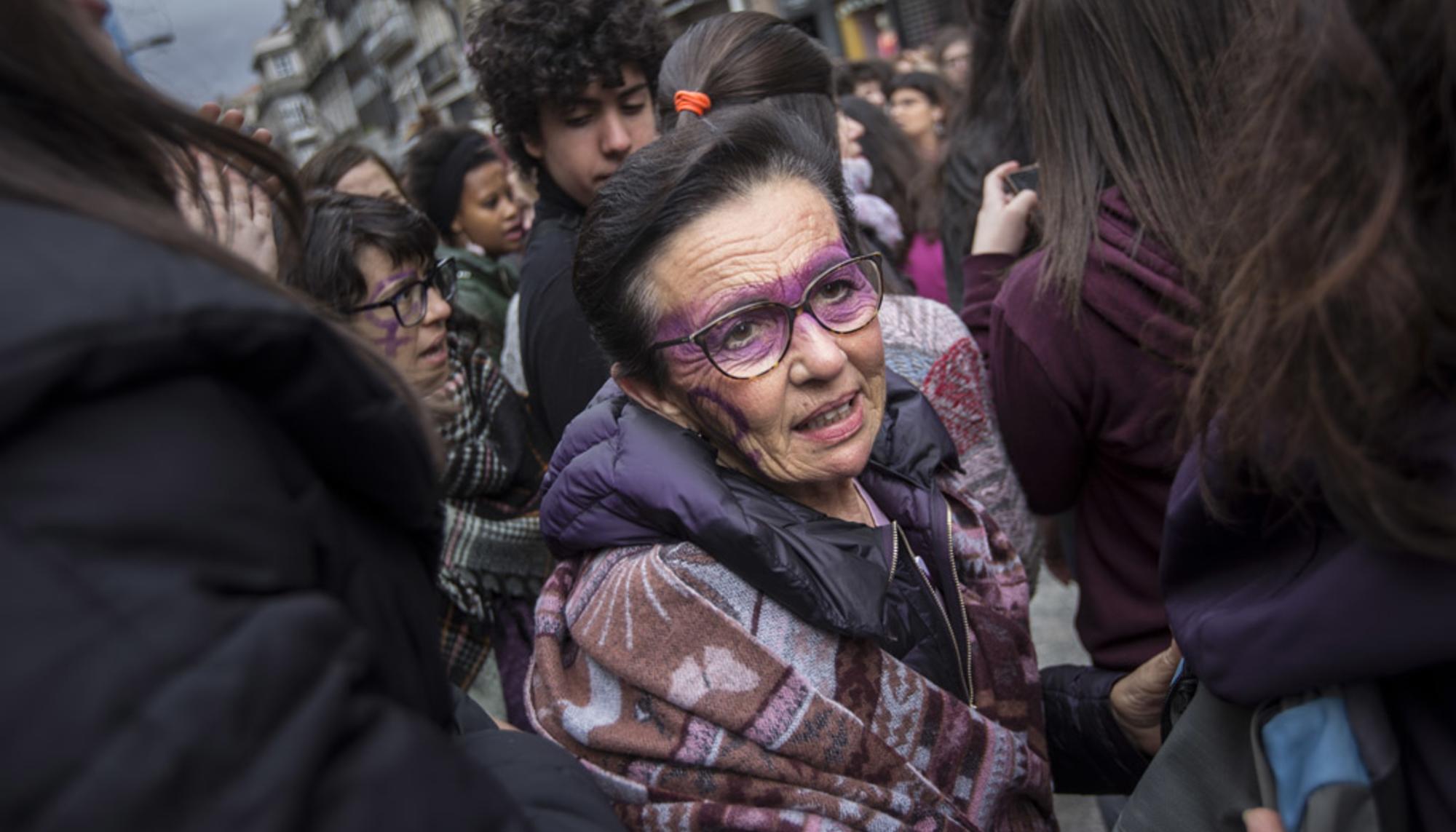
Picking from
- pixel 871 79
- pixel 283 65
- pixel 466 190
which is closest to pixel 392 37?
pixel 283 65

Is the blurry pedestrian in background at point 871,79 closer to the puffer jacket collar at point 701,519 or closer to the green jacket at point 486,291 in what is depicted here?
the green jacket at point 486,291

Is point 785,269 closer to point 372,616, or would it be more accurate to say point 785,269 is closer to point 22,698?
point 372,616

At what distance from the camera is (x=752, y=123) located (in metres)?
1.63

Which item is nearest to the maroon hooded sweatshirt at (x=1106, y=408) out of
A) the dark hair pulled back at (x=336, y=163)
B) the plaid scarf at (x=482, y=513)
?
the plaid scarf at (x=482, y=513)

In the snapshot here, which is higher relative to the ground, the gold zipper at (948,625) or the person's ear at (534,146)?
the person's ear at (534,146)

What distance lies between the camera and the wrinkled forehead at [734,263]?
5.05 feet

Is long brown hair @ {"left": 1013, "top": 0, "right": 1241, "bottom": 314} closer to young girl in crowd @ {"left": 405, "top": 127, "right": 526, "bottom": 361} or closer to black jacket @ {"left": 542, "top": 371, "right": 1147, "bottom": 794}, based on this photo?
black jacket @ {"left": 542, "top": 371, "right": 1147, "bottom": 794}

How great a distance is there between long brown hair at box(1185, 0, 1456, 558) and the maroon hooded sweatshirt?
0.69 meters

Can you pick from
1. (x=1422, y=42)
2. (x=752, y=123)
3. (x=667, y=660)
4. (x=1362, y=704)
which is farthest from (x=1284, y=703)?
(x=752, y=123)

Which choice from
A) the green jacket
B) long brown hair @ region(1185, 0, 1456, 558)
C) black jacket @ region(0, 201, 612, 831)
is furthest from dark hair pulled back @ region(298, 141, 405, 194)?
long brown hair @ region(1185, 0, 1456, 558)

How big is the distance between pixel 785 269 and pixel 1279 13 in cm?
73

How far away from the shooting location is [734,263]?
1.54m

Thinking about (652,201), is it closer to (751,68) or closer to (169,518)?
(751,68)

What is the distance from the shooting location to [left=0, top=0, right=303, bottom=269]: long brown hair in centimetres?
72
